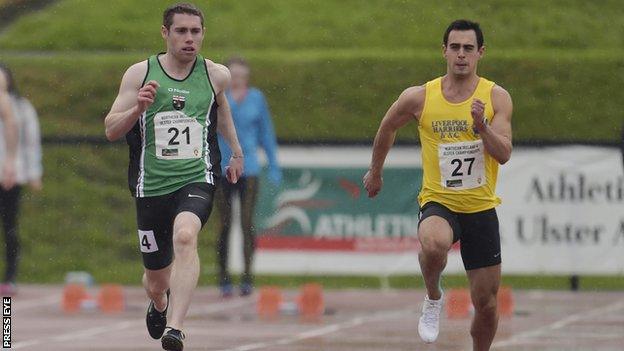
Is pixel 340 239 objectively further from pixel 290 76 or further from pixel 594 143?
pixel 290 76

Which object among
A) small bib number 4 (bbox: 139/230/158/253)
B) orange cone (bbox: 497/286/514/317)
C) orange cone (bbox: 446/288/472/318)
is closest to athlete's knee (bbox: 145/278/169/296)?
small bib number 4 (bbox: 139/230/158/253)

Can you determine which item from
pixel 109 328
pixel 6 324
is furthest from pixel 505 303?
pixel 6 324

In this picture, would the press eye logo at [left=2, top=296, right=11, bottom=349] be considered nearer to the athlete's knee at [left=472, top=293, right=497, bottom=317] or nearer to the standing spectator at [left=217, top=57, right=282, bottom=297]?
the athlete's knee at [left=472, top=293, right=497, bottom=317]

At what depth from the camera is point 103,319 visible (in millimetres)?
14805

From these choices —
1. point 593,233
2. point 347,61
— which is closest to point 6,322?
point 593,233

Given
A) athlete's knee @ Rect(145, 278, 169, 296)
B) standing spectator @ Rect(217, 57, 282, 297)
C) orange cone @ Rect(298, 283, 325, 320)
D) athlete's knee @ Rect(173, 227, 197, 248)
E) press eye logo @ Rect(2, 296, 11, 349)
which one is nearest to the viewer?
athlete's knee @ Rect(173, 227, 197, 248)

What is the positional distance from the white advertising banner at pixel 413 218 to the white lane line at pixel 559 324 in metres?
1.16

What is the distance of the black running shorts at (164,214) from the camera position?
10695mm

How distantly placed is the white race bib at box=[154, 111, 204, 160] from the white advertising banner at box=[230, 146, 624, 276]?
256 inches

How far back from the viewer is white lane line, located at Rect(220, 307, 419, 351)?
12.2 metres

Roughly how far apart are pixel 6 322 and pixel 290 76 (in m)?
11.6

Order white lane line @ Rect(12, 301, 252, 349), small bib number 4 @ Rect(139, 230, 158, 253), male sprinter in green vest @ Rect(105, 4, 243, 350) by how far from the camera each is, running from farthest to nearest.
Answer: white lane line @ Rect(12, 301, 252, 349), small bib number 4 @ Rect(139, 230, 158, 253), male sprinter in green vest @ Rect(105, 4, 243, 350)

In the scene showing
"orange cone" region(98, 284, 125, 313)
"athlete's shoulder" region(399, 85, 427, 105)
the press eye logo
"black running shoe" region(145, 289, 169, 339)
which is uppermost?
"athlete's shoulder" region(399, 85, 427, 105)

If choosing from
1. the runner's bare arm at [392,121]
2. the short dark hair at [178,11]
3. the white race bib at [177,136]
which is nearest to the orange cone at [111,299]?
the white race bib at [177,136]
